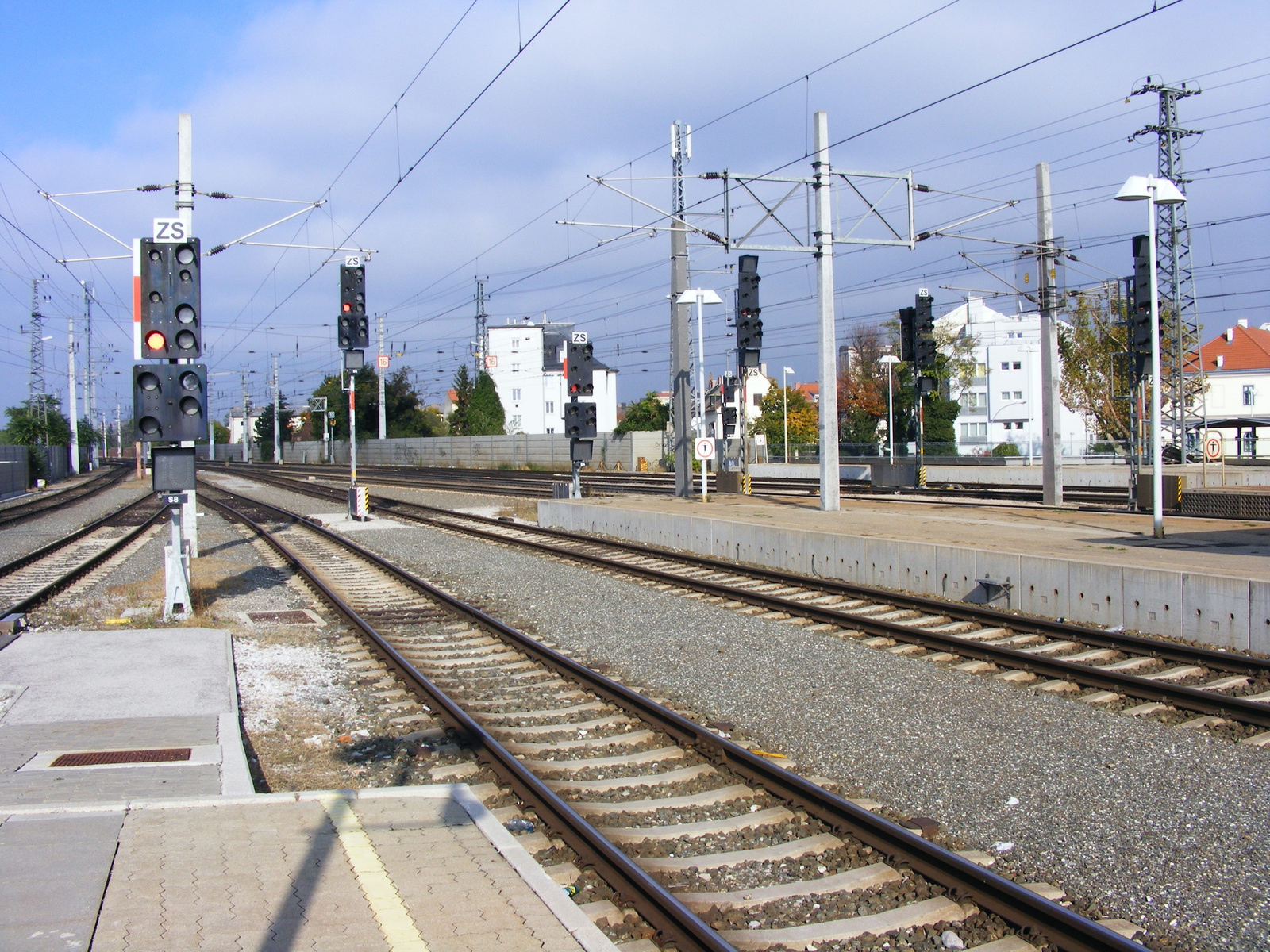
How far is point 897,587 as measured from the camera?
49.3 ft

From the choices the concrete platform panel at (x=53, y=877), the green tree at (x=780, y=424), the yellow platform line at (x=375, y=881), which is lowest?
the yellow platform line at (x=375, y=881)

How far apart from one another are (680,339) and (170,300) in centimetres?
1788

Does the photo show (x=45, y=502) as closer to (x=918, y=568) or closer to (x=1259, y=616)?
(x=918, y=568)

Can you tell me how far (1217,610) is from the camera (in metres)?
10.6

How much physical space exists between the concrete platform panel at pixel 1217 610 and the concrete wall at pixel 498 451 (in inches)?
1896

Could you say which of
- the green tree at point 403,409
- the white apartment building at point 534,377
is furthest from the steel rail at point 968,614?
the white apartment building at point 534,377

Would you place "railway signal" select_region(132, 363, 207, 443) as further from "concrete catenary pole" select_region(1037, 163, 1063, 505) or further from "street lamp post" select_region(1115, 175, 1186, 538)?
"concrete catenary pole" select_region(1037, 163, 1063, 505)

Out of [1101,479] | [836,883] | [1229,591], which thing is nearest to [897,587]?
[1229,591]

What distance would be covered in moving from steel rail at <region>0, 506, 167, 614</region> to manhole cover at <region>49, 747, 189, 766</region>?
823 cm

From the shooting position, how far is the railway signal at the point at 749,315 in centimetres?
2309

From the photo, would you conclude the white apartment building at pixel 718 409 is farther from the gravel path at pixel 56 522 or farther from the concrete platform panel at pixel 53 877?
the concrete platform panel at pixel 53 877

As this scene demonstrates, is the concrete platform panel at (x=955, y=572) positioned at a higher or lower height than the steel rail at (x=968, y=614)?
higher

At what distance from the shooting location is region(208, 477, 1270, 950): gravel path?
5.15 metres

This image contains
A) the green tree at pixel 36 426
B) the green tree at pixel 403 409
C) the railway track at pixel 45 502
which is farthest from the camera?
the green tree at pixel 403 409
